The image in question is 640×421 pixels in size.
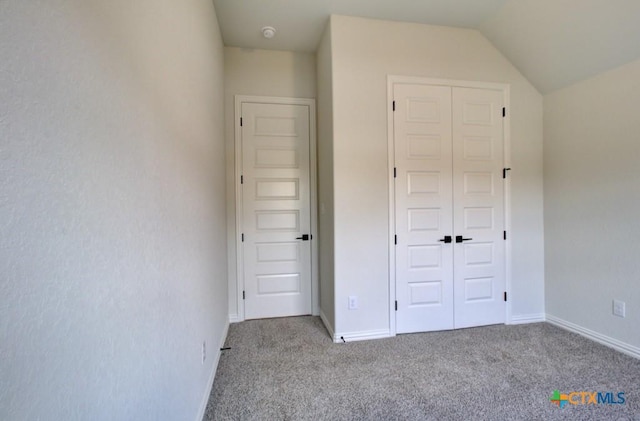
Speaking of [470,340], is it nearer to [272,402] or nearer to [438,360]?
[438,360]

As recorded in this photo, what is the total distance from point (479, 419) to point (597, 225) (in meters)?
2.10

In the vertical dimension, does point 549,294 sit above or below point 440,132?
below

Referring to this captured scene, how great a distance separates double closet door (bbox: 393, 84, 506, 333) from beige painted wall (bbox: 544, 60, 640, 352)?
530mm

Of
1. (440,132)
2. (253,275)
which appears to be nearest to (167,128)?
(253,275)

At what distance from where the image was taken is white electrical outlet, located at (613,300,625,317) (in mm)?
2334

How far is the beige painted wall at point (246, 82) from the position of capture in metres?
3.04

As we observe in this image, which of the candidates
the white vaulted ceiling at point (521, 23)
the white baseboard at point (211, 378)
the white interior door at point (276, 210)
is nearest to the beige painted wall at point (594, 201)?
the white vaulted ceiling at point (521, 23)

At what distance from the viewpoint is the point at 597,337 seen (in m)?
2.49

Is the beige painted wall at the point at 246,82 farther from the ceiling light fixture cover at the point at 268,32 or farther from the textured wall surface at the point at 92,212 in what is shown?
the textured wall surface at the point at 92,212

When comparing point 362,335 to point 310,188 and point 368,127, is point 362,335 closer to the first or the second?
point 310,188

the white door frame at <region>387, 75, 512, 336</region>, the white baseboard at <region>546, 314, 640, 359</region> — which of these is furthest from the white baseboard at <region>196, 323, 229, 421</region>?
the white baseboard at <region>546, 314, 640, 359</region>

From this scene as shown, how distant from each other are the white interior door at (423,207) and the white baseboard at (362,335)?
16 centimetres

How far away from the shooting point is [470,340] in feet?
8.35

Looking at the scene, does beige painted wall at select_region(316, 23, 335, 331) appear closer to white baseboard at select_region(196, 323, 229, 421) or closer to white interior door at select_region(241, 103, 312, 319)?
white interior door at select_region(241, 103, 312, 319)
